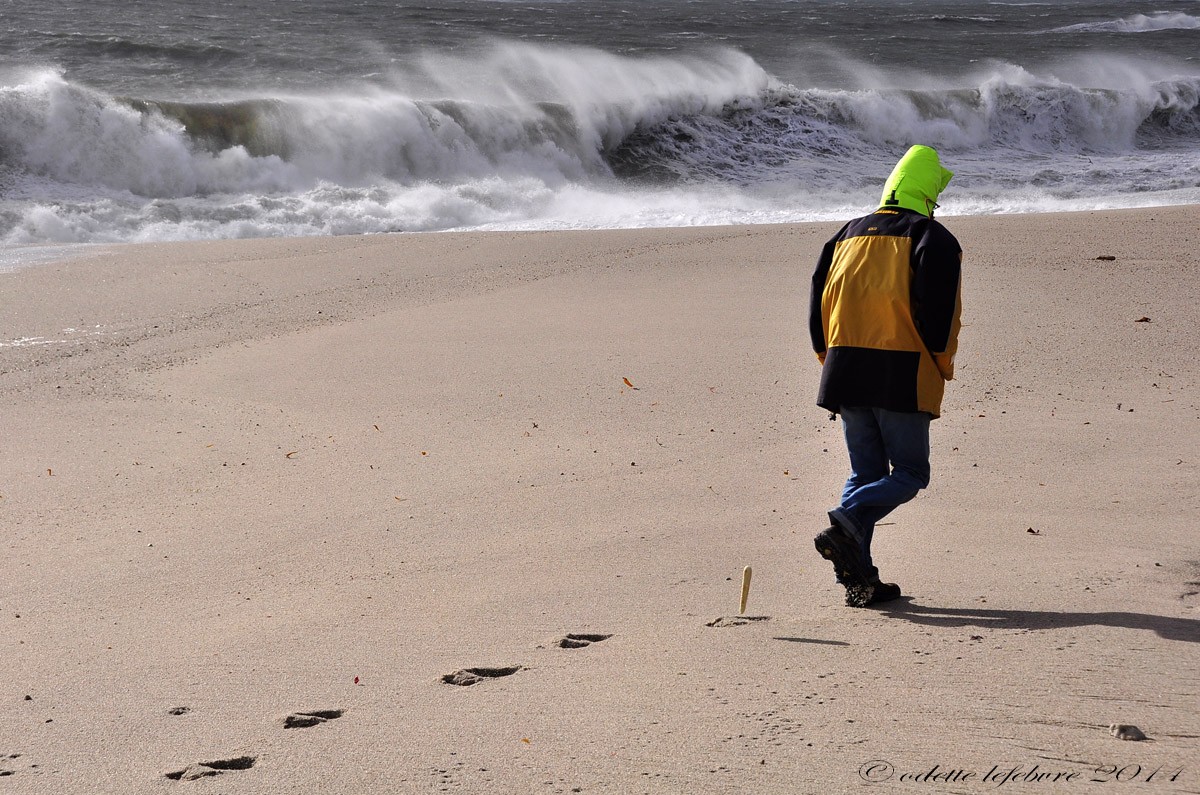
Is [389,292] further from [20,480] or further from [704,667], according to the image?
[704,667]

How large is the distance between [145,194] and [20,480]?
44.3ft

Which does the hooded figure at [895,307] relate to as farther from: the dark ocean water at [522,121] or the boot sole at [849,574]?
the dark ocean water at [522,121]

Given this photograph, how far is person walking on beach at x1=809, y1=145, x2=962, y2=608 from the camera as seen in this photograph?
3.89 meters

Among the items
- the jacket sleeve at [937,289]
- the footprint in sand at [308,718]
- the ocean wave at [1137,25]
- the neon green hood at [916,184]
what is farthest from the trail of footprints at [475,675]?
the ocean wave at [1137,25]

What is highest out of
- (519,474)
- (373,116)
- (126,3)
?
(126,3)

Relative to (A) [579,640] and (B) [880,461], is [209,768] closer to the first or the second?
(A) [579,640]

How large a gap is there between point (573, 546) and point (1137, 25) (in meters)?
52.3

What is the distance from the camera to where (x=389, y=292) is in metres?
10.4

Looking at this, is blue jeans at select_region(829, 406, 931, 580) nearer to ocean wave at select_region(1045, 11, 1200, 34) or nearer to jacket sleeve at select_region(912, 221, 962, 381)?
jacket sleeve at select_region(912, 221, 962, 381)

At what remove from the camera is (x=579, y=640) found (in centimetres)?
385

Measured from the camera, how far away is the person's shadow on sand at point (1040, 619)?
3578 mm

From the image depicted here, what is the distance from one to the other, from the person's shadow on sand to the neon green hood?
1360mm

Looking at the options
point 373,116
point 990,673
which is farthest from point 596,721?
point 373,116

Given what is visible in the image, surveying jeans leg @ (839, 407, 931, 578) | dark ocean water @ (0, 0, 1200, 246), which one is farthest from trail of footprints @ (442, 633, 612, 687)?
dark ocean water @ (0, 0, 1200, 246)
